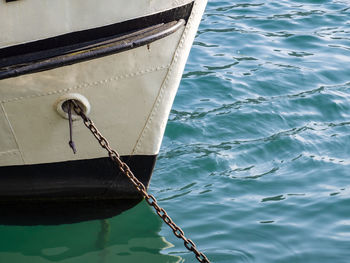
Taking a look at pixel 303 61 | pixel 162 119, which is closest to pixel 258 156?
pixel 162 119

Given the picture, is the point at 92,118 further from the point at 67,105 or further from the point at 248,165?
the point at 248,165

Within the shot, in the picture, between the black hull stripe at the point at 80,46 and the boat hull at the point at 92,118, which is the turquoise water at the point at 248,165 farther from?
the black hull stripe at the point at 80,46

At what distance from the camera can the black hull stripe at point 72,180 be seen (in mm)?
4637

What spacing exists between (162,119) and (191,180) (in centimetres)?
101

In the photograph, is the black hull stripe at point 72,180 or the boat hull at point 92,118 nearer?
the boat hull at point 92,118

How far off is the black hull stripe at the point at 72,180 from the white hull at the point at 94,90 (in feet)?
0.24

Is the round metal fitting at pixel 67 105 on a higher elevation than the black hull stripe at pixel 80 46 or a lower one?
lower

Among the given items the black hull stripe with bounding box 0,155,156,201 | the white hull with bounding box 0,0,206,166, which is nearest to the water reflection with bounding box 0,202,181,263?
the black hull stripe with bounding box 0,155,156,201

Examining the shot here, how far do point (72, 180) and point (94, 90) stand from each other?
80 centimetres

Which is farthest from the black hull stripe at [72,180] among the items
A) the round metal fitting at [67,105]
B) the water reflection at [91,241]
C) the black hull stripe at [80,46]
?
the black hull stripe at [80,46]

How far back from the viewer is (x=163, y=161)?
5.68m

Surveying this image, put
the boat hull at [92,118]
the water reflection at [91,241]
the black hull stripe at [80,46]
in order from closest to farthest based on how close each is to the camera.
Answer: the black hull stripe at [80,46] < the boat hull at [92,118] < the water reflection at [91,241]

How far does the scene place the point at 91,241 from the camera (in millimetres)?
4730

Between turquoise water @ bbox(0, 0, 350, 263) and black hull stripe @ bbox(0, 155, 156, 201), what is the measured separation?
23cm
